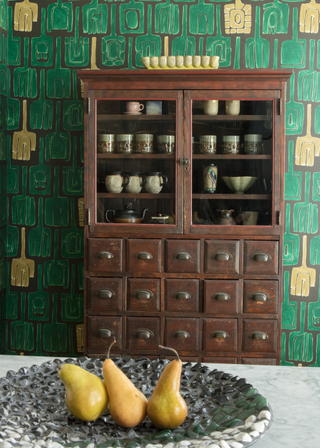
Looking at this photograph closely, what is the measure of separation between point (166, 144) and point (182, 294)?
0.85 meters

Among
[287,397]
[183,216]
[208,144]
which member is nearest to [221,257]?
[183,216]

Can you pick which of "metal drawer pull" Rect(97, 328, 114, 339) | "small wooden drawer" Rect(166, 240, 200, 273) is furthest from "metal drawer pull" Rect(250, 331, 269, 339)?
"metal drawer pull" Rect(97, 328, 114, 339)

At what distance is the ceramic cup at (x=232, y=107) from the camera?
8.86ft

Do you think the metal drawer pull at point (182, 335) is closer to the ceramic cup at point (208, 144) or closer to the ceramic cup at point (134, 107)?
the ceramic cup at point (208, 144)

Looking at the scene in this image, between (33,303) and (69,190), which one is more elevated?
(69,190)

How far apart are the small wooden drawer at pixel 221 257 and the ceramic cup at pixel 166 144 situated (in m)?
0.56

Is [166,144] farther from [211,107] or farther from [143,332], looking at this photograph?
[143,332]

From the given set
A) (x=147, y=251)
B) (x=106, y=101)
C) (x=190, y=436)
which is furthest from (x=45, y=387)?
(x=106, y=101)

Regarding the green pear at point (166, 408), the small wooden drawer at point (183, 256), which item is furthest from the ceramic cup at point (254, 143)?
the green pear at point (166, 408)

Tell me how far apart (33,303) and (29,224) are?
0.57m

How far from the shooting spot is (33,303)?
345 centimetres

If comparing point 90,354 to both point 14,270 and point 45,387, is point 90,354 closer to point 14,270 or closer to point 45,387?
point 14,270

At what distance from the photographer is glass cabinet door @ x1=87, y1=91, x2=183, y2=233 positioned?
2.74m

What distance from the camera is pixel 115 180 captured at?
9.06 ft
